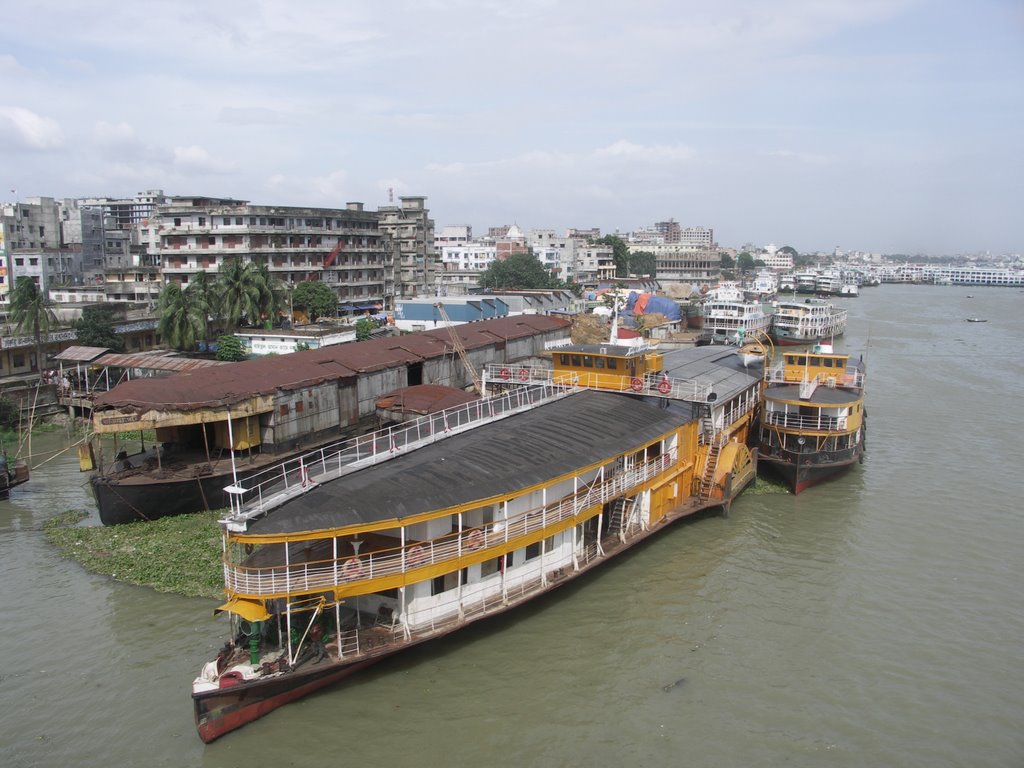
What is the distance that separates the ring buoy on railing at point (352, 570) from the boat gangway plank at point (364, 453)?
81.0 inches

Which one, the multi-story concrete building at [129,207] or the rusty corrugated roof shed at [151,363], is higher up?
the multi-story concrete building at [129,207]

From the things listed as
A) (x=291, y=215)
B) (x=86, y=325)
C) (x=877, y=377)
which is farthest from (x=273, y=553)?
(x=291, y=215)

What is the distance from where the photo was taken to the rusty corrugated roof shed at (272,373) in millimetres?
25141

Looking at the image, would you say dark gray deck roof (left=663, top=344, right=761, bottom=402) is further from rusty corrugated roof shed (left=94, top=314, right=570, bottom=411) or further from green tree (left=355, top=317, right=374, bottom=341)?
green tree (left=355, top=317, right=374, bottom=341)

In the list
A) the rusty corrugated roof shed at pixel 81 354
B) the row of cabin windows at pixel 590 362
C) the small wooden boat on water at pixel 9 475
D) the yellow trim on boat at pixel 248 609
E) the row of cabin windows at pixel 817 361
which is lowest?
the small wooden boat on water at pixel 9 475

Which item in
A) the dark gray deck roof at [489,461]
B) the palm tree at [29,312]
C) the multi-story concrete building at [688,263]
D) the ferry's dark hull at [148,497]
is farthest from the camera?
the multi-story concrete building at [688,263]

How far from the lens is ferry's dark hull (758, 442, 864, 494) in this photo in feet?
90.8

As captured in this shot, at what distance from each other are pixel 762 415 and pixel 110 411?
77.2 ft

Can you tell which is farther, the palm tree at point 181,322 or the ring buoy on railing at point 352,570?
the palm tree at point 181,322

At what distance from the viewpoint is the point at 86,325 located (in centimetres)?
4472

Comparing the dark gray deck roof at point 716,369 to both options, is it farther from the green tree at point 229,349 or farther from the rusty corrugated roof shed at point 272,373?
the green tree at point 229,349

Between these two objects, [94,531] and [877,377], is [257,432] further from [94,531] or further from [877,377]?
[877,377]

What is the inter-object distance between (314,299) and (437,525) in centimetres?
4838

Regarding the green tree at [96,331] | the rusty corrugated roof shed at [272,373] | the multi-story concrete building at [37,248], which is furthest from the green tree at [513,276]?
the green tree at [96,331]
